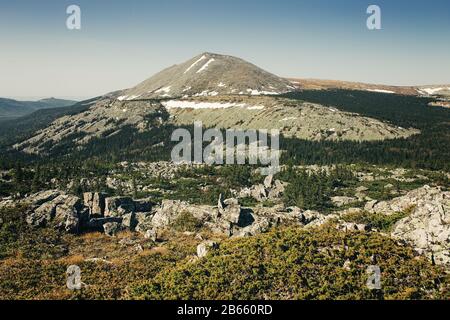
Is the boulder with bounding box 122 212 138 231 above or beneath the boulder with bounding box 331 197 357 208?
above

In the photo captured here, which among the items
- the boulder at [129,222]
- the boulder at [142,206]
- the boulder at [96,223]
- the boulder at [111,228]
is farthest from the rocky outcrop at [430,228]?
the boulder at [142,206]

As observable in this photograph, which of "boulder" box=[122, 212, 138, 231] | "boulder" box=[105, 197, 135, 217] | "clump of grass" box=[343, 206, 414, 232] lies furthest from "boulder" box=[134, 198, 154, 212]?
"clump of grass" box=[343, 206, 414, 232]

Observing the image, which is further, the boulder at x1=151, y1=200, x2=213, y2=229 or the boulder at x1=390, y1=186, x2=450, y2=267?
the boulder at x1=151, y1=200, x2=213, y2=229

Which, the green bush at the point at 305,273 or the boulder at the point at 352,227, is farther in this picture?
the boulder at the point at 352,227

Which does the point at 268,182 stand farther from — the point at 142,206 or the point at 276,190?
the point at 142,206

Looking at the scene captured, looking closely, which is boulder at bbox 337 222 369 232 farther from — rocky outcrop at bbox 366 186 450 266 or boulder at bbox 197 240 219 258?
boulder at bbox 197 240 219 258

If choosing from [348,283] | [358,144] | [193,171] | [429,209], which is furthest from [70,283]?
[358,144]

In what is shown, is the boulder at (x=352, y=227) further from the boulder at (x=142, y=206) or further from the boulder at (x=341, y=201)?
the boulder at (x=341, y=201)

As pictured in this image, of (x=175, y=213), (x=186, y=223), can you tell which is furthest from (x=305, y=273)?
(x=175, y=213)

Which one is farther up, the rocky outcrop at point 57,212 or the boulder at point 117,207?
the rocky outcrop at point 57,212
